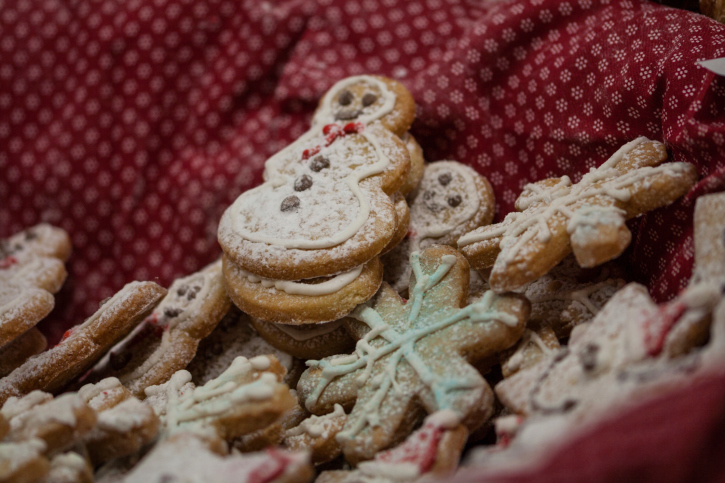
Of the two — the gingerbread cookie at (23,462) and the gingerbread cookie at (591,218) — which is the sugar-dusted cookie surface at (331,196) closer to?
the gingerbread cookie at (591,218)

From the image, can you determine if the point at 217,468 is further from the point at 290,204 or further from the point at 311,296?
the point at 290,204

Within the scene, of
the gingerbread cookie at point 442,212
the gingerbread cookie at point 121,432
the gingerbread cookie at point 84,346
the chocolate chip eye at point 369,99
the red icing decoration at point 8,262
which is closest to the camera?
the gingerbread cookie at point 121,432

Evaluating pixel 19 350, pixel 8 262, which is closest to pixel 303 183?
pixel 19 350

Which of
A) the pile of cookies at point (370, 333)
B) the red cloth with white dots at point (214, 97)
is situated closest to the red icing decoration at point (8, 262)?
the pile of cookies at point (370, 333)

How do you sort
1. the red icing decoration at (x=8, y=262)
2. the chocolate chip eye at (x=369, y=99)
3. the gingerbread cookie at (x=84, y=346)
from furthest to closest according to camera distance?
the red icing decoration at (x=8, y=262) → the chocolate chip eye at (x=369, y=99) → the gingerbread cookie at (x=84, y=346)

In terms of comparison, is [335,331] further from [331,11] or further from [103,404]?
[331,11]

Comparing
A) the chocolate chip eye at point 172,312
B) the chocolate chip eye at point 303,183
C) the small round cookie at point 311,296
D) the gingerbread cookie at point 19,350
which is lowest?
the gingerbread cookie at point 19,350

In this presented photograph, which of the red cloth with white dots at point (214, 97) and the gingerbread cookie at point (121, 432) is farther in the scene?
the red cloth with white dots at point (214, 97)
